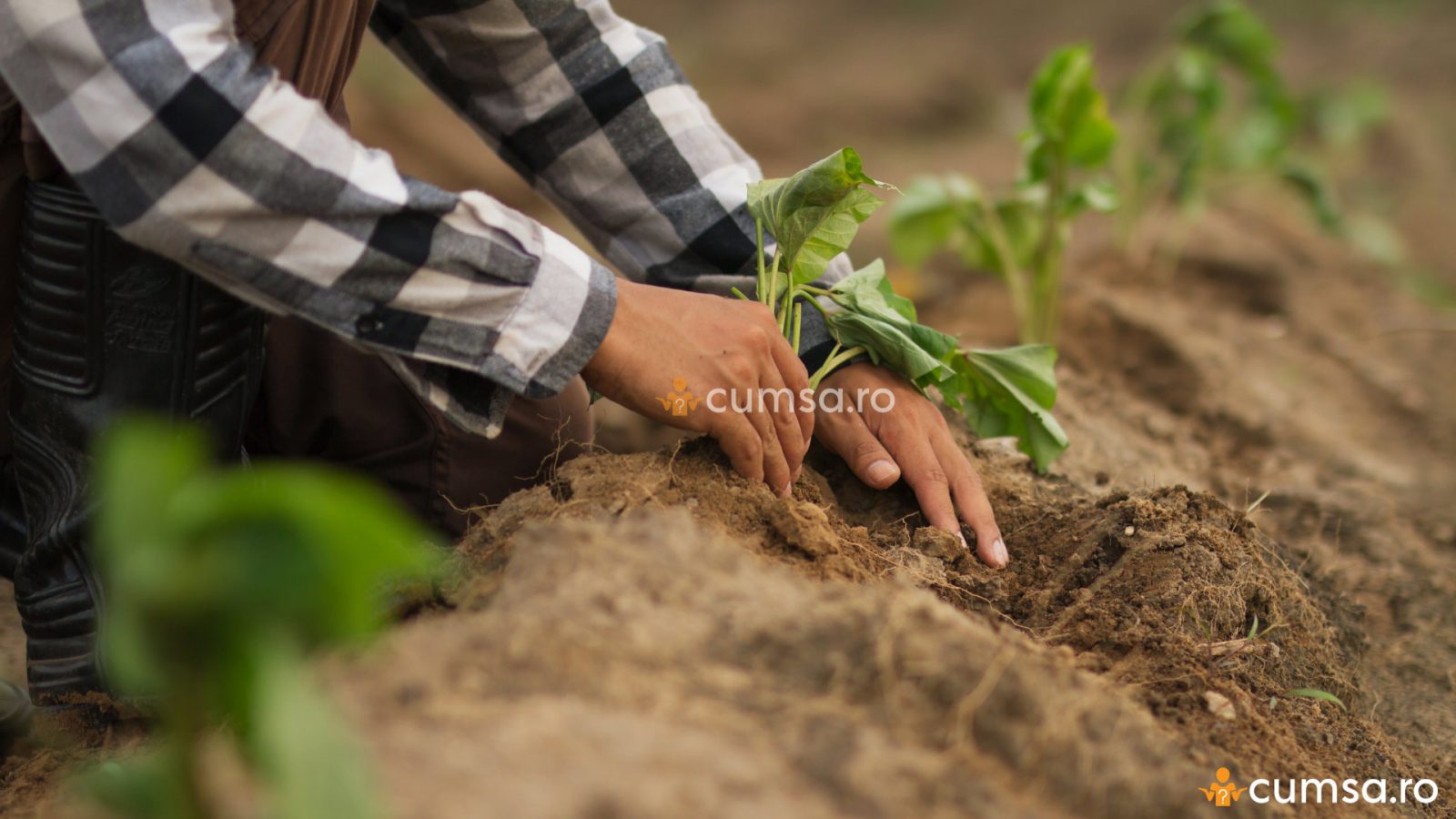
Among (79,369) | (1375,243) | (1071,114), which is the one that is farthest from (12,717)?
(1375,243)

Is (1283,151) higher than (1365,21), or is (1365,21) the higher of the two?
(1365,21)

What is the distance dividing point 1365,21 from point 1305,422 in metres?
5.45

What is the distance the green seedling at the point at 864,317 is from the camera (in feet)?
4.51

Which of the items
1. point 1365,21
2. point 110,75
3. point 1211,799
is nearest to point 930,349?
point 1211,799

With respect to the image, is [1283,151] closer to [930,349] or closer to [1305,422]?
[1305,422]

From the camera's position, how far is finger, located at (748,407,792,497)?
4.20 feet

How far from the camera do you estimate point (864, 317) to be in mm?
1452

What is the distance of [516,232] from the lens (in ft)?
3.81

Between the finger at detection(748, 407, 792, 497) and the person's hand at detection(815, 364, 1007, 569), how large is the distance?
163 mm

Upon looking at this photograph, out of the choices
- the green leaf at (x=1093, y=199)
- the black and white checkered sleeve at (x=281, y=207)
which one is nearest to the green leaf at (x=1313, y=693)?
the black and white checkered sleeve at (x=281, y=207)

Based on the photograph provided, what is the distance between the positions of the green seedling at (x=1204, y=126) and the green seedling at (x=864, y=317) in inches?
67.2

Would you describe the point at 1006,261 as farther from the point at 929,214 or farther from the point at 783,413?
the point at 783,413

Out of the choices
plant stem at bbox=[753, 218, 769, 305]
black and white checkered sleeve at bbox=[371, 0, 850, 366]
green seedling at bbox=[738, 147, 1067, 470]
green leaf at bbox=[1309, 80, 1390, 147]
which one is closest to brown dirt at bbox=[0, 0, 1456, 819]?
green seedling at bbox=[738, 147, 1067, 470]

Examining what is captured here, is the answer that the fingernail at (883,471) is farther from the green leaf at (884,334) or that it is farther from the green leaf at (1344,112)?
the green leaf at (1344,112)
